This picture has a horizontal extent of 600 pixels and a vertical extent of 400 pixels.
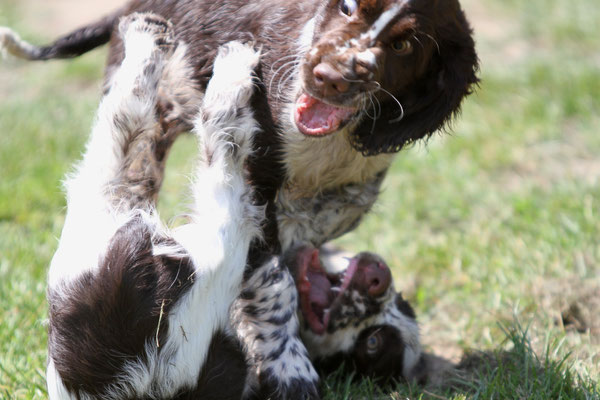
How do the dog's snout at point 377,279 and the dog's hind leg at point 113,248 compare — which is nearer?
the dog's hind leg at point 113,248

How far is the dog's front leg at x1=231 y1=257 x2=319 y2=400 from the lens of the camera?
2.95 meters

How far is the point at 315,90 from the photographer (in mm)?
2773

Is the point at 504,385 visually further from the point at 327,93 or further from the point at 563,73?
the point at 563,73

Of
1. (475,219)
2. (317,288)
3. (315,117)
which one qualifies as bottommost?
(475,219)

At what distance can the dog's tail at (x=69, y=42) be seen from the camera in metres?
3.59

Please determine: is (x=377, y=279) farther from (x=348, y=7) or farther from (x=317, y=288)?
(x=348, y=7)

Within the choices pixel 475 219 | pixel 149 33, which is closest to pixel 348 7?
pixel 149 33

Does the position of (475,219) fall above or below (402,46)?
below

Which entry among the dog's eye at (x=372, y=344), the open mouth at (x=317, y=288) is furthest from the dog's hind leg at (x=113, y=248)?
the dog's eye at (x=372, y=344)

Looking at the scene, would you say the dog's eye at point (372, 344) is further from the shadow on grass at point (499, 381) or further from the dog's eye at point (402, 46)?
the dog's eye at point (402, 46)

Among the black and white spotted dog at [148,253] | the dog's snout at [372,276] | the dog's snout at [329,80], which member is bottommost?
the dog's snout at [372,276]

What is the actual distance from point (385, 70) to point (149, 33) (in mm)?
977

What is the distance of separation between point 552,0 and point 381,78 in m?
5.53

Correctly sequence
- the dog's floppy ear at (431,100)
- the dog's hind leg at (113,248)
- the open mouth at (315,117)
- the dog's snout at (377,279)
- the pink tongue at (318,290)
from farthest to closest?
the pink tongue at (318,290)
the dog's snout at (377,279)
the dog's floppy ear at (431,100)
the open mouth at (315,117)
the dog's hind leg at (113,248)
